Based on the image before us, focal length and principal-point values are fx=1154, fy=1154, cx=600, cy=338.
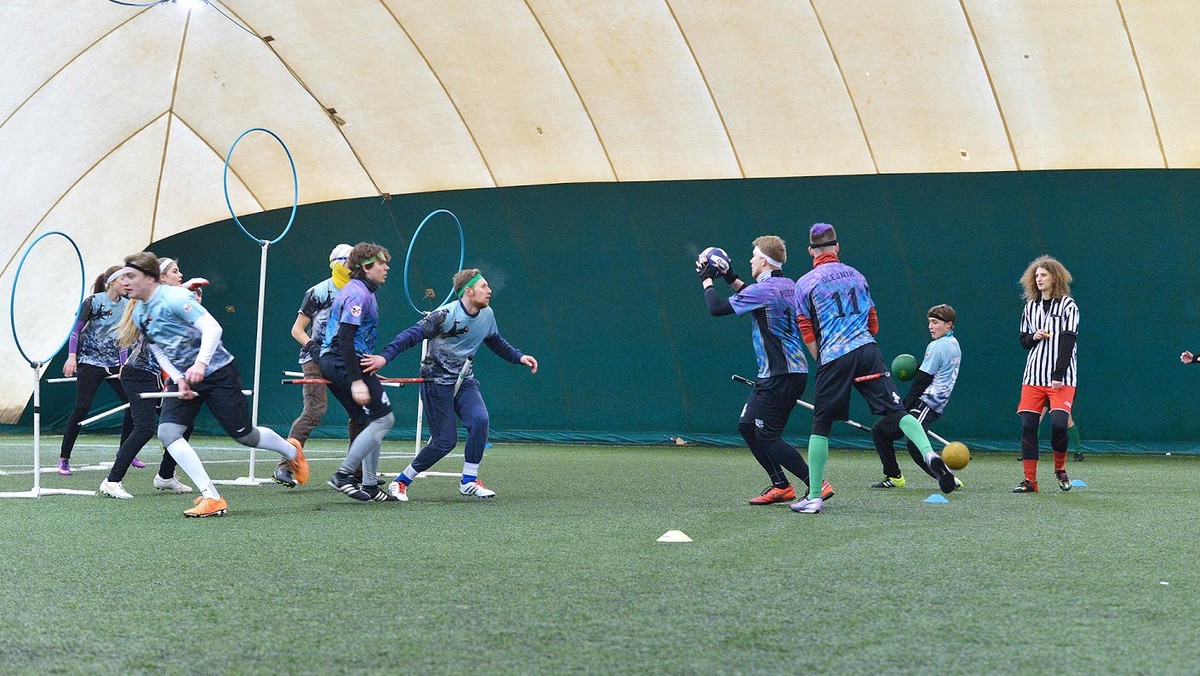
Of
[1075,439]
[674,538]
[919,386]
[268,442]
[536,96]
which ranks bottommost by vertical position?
[1075,439]

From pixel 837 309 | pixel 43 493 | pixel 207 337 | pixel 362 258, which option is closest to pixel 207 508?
pixel 207 337

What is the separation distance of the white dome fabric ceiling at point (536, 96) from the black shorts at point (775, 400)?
860 centimetres

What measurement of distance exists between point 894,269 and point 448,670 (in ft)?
45.2

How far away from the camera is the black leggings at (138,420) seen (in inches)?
328

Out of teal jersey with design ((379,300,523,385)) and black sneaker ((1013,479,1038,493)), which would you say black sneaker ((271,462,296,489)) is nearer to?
teal jersey with design ((379,300,523,385))

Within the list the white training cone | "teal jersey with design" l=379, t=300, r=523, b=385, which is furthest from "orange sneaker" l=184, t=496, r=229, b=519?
the white training cone

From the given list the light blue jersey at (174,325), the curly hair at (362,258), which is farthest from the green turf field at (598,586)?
the curly hair at (362,258)

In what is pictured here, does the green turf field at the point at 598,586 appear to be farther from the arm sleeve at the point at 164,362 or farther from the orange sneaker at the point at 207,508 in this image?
the arm sleeve at the point at 164,362

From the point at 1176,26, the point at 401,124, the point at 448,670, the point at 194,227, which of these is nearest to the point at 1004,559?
the point at 448,670

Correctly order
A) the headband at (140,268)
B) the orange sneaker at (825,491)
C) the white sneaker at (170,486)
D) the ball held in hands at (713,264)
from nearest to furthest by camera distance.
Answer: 1. the headband at (140,268)
2. the ball held in hands at (713,264)
3. the orange sneaker at (825,491)
4. the white sneaker at (170,486)

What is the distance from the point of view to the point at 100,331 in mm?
10391

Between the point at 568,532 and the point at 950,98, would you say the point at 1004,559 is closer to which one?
the point at 568,532

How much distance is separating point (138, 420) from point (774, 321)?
15.3ft

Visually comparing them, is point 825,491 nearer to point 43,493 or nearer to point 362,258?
point 362,258
